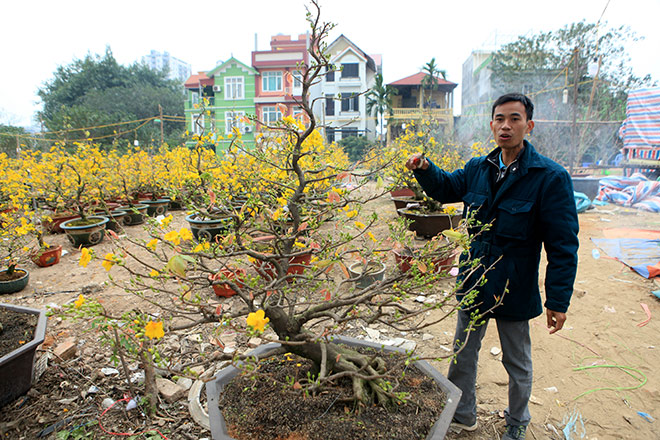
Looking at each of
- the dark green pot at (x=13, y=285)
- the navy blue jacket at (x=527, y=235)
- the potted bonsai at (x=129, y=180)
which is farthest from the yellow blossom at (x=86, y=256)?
the potted bonsai at (x=129, y=180)

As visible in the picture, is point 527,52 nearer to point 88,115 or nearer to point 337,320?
point 337,320

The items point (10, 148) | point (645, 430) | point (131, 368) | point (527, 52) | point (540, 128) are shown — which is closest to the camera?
point (645, 430)

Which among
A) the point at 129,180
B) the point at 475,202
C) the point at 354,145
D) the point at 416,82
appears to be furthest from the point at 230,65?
the point at 475,202

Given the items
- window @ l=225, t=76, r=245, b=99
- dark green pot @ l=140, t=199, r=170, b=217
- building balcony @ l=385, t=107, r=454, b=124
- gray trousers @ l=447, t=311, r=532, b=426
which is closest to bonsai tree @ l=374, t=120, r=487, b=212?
gray trousers @ l=447, t=311, r=532, b=426

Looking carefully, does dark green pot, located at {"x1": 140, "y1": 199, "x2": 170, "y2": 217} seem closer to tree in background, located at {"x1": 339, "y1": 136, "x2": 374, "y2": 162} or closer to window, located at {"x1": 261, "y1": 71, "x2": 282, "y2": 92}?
tree in background, located at {"x1": 339, "y1": 136, "x2": 374, "y2": 162}

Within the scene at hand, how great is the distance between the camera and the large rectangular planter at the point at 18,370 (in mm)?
1988

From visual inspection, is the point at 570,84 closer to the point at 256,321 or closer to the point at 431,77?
the point at 431,77

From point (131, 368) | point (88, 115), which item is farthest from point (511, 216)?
point (88, 115)

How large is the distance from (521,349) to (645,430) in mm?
1067

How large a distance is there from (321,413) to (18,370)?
6.37ft

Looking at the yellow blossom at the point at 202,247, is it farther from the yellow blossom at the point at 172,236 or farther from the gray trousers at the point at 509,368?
the gray trousers at the point at 509,368

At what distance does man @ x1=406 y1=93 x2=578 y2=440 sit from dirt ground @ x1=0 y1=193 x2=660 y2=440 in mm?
429

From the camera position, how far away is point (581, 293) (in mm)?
3766

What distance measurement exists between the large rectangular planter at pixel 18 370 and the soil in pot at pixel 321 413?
1401 mm
